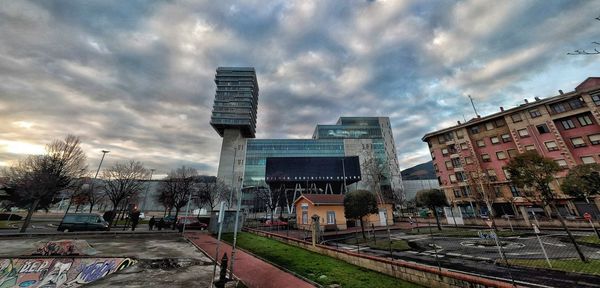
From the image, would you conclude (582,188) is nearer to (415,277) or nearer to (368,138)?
(415,277)

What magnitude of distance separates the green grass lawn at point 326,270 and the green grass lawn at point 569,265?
675 cm

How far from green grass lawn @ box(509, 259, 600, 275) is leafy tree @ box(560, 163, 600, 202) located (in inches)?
524

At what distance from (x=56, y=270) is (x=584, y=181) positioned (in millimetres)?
39784

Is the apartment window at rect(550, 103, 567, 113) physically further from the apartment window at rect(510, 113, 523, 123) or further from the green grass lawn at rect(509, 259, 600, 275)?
the green grass lawn at rect(509, 259, 600, 275)

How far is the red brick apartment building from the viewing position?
31.7m

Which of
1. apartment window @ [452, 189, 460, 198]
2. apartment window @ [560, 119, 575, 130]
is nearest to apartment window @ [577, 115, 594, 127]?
apartment window @ [560, 119, 575, 130]

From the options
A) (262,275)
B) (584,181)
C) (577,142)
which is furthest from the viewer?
(577,142)

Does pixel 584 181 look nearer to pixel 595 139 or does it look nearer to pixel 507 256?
pixel 507 256

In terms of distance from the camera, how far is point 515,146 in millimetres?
37688

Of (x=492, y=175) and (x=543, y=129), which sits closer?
(x=543, y=129)

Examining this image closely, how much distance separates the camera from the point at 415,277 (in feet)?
27.9

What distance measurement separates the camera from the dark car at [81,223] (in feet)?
72.0

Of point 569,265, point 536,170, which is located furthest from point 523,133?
point 569,265

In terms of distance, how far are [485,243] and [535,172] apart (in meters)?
6.39
